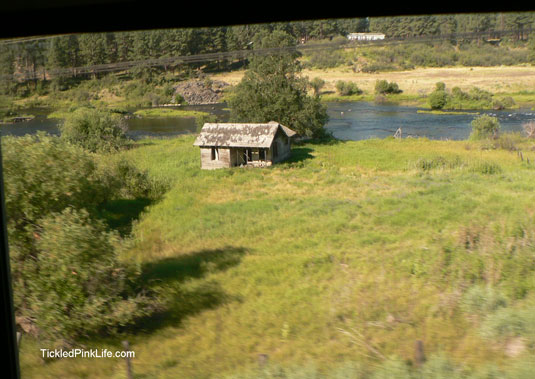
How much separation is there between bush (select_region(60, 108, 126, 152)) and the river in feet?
17.5

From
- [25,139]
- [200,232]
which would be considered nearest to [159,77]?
[200,232]

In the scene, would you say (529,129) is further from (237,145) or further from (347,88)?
(347,88)

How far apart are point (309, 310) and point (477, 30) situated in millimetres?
4495

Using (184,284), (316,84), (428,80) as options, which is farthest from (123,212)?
(428,80)

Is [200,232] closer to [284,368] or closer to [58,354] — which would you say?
[58,354]

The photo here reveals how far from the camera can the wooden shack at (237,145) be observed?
714 inches

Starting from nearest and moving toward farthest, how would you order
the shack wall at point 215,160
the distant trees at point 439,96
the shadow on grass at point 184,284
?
the shadow on grass at point 184,284 → the shack wall at point 215,160 → the distant trees at point 439,96

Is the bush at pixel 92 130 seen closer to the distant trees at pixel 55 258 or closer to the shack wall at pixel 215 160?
the shack wall at pixel 215 160

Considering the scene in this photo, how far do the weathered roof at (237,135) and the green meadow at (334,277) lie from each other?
327 cm

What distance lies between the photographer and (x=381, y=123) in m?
29.5

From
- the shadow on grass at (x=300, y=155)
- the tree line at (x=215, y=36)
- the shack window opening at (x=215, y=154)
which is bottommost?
the shadow on grass at (x=300, y=155)

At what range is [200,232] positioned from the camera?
10070mm

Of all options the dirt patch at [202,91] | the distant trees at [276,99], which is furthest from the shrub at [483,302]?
the dirt patch at [202,91]

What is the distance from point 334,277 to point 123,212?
653 centimetres
